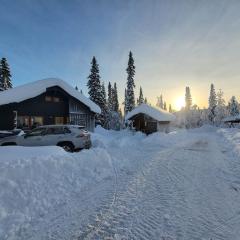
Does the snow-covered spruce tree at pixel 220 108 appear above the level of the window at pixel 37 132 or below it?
above

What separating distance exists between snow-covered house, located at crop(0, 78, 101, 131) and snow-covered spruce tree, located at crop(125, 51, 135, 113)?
79.1 feet

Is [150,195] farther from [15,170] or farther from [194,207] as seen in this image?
[15,170]

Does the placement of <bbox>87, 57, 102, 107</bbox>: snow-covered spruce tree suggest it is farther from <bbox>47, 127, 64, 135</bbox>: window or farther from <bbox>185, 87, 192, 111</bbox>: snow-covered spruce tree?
<bbox>185, 87, 192, 111</bbox>: snow-covered spruce tree

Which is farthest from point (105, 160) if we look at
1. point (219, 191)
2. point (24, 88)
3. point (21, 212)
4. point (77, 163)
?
point (24, 88)

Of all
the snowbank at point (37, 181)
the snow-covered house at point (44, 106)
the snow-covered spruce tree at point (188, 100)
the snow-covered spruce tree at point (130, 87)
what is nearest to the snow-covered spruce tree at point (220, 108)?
the snow-covered spruce tree at point (188, 100)

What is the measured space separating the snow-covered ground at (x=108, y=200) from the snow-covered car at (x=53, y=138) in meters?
4.92

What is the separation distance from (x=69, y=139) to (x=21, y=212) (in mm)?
10192

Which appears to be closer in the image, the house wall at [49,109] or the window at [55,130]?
the window at [55,130]

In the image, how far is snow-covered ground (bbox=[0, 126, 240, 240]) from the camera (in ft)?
17.3

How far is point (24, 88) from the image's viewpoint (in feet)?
95.8

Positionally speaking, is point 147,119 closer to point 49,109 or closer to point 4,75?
point 49,109

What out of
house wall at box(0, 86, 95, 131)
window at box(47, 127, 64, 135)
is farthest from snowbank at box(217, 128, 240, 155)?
house wall at box(0, 86, 95, 131)

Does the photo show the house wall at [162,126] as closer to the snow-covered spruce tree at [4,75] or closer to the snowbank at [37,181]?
the snow-covered spruce tree at [4,75]

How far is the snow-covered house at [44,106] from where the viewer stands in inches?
1037
